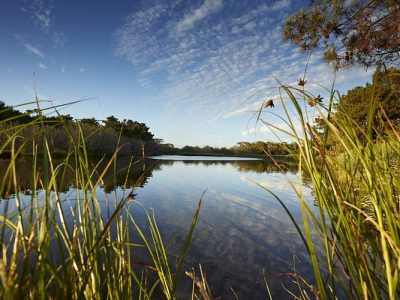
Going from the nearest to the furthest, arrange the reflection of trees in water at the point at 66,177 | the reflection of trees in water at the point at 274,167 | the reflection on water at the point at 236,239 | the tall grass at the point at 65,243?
the tall grass at the point at 65,243 < the reflection of trees in water at the point at 66,177 < the reflection of trees in water at the point at 274,167 < the reflection on water at the point at 236,239

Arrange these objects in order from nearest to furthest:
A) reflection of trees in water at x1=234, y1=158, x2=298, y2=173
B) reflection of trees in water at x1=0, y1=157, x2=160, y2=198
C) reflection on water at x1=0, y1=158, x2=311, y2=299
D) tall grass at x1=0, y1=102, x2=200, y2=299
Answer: tall grass at x1=0, y1=102, x2=200, y2=299, reflection of trees in water at x1=0, y1=157, x2=160, y2=198, reflection of trees in water at x1=234, y1=158, x2=298, y2=173, reflection on water at x1=0, y1=158, x2=311, y2=299

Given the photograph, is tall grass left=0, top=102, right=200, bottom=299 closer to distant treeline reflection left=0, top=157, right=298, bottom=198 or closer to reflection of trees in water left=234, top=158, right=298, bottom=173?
distant treeline reflection left=0, top=157, right=298, bottom=198

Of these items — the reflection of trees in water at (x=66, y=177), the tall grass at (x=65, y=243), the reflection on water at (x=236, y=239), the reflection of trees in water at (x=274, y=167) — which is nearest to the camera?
the tall grass at (x=65, y=243)

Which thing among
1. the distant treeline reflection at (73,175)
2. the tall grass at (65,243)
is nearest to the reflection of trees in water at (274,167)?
the distant treeline reflection at (73,175)

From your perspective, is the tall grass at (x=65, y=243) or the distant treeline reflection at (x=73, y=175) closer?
the tall grass at (x=65, y=243)

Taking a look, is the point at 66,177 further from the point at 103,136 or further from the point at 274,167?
the point at 103,136

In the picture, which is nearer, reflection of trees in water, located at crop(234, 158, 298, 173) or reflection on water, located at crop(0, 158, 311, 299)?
reflection of trees in water, located at crop(234, 158, 298, 173)

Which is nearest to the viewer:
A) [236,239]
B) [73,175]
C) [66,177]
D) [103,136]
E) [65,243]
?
[65,243]

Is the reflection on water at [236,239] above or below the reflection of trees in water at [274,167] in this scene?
below

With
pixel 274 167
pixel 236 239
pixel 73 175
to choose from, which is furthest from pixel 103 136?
pixel 236 239

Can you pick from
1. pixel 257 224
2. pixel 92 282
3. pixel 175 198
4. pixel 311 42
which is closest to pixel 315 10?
pixel 311 42

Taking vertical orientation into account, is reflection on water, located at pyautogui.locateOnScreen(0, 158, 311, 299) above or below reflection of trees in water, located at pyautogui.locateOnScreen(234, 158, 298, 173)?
below

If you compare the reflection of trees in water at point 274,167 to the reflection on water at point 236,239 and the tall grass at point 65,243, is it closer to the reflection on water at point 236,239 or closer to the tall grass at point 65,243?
the reflection on water at point 236,239

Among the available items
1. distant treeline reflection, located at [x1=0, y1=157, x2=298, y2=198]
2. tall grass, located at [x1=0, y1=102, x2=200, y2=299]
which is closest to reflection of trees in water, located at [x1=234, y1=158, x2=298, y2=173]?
distant treeline reflection, located at [x1=0, y1=157, x2=298, y2=198]
